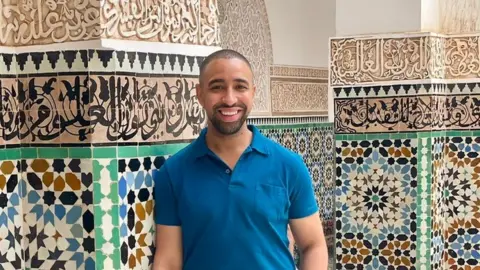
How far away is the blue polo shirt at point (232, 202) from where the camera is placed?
1305 mm

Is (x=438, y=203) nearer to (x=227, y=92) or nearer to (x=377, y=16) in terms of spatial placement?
(x=377, y=16)

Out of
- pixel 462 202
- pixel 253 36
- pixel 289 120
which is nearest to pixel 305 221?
pixel 462 202

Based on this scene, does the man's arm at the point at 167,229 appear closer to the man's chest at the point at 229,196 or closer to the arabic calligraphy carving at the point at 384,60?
the man's chest at the point at 229,196

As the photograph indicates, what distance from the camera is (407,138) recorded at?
2424mm

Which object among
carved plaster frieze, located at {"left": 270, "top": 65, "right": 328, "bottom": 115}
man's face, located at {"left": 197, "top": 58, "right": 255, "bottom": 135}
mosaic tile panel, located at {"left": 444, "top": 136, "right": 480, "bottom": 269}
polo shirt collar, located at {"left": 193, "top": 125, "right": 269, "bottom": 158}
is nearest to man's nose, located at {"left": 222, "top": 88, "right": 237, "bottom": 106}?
man's face, located at {"left": 197, "top": 58, "right": 255, "bottom": 135}

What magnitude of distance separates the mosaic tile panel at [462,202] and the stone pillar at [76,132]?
1522 millimetres

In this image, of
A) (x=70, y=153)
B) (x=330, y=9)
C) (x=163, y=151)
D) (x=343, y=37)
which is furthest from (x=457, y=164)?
(x=330, y=9)

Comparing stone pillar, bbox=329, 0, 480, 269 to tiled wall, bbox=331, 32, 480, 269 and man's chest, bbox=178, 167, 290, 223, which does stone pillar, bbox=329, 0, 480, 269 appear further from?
man's chest, bbox=178, 167, 290, 223

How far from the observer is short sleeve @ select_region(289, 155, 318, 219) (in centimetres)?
136

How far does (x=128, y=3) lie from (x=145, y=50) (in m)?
0.09

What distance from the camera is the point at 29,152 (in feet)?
4.27

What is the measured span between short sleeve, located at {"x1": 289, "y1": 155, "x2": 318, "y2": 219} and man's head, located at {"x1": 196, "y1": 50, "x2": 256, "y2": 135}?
148mm

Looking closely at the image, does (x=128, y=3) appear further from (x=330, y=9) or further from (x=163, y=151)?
(x=330, y=9)

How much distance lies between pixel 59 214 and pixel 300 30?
315 cm
